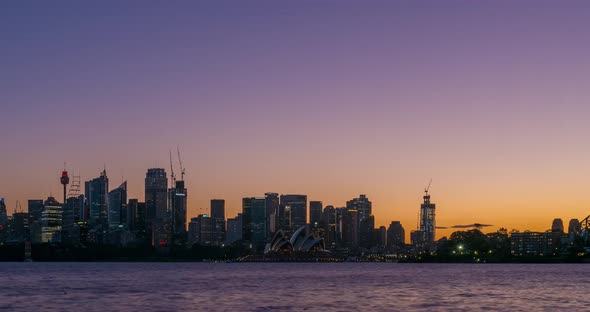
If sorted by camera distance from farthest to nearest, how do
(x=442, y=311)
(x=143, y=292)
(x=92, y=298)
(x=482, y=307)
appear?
1. (x=143, y=292)
2. (x=92, y=298)
3. (x=482, y=307)
4. (x=442, y=311)

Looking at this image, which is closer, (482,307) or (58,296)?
(482,307)

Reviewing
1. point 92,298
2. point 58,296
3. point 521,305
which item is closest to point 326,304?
point 521,305

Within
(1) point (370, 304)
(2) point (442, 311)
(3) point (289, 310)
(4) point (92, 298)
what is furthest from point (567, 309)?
(4) point (92, 298)

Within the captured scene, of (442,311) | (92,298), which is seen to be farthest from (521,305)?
(92,298)

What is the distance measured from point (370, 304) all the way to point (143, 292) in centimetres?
3310

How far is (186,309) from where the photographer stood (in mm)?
73812

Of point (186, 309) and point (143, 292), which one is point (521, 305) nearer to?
point (186, 309)

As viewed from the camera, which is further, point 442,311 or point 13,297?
point 13,297

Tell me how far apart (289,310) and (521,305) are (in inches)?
926

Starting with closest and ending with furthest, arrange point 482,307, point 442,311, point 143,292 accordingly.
Result: point 442,311 < point 482,307 < point 143,292

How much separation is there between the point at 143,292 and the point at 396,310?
38.4m

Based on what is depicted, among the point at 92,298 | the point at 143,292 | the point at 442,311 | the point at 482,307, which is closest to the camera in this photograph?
the point at 442,311

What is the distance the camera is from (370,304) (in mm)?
79188

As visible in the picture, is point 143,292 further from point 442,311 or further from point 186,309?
point 442,311
